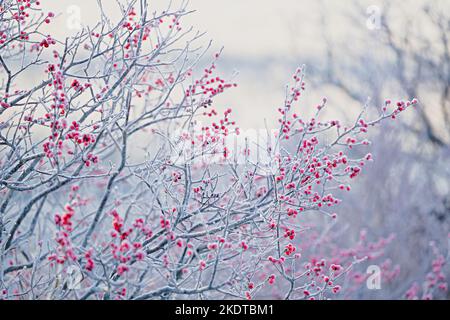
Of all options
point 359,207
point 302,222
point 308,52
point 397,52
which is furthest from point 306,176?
point 308,52

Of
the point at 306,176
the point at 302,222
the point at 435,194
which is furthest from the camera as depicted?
the point at 435,194

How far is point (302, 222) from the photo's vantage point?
30.1 feet

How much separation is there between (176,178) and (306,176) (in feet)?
2.36

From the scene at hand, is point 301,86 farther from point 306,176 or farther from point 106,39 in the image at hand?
point 106,39

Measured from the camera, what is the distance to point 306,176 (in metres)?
3.70

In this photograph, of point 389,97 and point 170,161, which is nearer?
point 170,161

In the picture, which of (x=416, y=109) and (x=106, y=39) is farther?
(x=416, y=109)

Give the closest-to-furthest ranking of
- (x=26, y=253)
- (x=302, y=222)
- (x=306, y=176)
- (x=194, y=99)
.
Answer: (x=306, y=176) < (x=194, y=99) < (x=26, y=253) < (x=302, y=222)

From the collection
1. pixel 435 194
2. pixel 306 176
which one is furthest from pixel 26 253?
pixel 435 194
